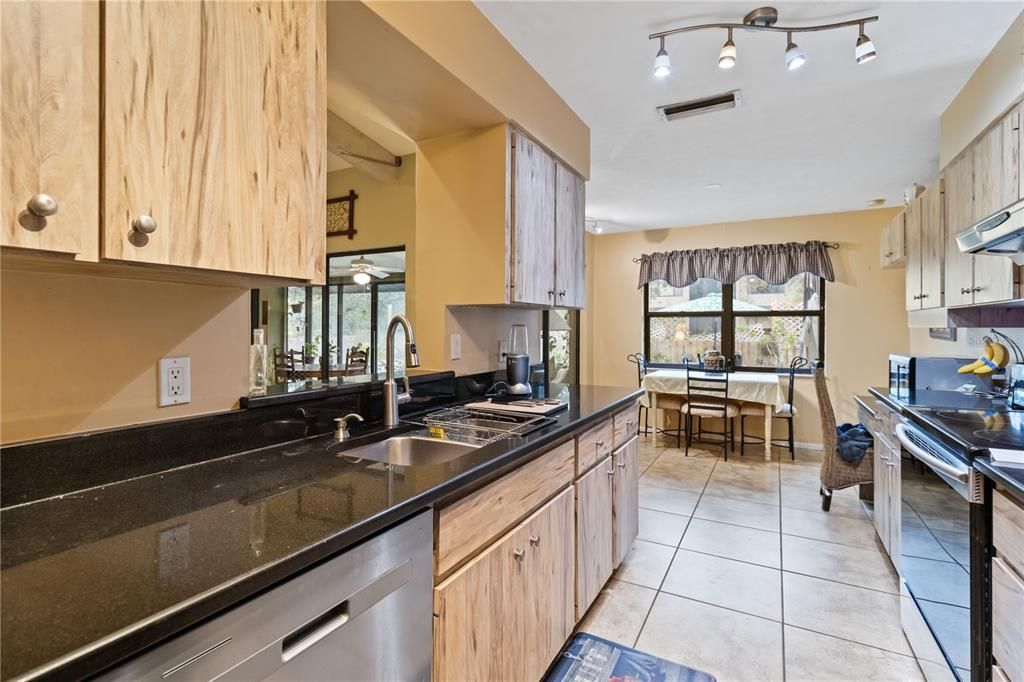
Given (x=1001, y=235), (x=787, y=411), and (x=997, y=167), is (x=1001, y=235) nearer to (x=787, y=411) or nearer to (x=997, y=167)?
(x=997, y=167)

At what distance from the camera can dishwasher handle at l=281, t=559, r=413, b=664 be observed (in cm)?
79

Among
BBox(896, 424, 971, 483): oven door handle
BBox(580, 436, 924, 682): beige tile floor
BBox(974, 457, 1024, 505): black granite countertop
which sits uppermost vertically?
BBox(974, 457, 1024, 505): black granite countertop

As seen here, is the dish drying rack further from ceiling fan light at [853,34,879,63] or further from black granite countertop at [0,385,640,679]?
ceiling fan light at [853,34,879,63]

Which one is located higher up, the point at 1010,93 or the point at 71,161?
the point at 1010,93

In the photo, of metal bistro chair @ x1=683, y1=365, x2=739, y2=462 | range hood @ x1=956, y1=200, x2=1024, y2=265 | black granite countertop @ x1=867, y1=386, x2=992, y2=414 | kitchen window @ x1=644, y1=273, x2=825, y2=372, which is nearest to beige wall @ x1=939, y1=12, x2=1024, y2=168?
range hood @ x1=956, y1=200, x2=1024, y2=265

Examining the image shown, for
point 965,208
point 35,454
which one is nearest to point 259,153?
point 35,454

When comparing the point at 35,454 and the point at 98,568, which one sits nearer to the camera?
the point at 98,568

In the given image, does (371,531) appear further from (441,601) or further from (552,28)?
(552,28)

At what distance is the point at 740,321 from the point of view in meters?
5.51

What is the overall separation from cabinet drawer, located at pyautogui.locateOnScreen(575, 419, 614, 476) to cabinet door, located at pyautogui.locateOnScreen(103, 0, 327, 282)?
1232 millimetres

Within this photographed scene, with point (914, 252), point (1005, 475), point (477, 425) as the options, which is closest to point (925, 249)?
point (914, 252)

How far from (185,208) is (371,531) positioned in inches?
28.7

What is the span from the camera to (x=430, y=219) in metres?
2.42

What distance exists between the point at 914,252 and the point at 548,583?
3.48m
